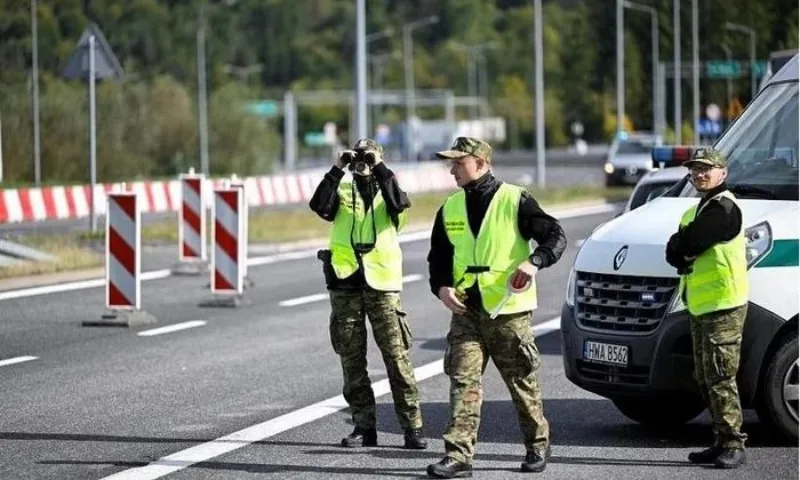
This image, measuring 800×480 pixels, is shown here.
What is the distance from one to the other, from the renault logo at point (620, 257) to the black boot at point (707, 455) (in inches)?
46.3

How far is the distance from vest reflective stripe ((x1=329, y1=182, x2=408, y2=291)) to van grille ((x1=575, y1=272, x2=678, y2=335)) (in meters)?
1.10

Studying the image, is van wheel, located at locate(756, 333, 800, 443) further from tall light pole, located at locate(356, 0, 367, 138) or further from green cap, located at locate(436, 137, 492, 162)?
tall light pole, located at locate(356, 0, 367, 138)

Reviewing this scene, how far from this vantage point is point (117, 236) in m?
18.7

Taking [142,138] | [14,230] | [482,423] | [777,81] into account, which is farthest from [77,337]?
[142,138]

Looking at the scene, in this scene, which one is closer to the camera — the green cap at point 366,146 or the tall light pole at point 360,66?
the green cap at point 366,146

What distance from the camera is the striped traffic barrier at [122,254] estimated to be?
18.6 m

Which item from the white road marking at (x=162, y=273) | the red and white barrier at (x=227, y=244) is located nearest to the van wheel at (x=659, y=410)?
the red and white barrier at (x=227, y=244)

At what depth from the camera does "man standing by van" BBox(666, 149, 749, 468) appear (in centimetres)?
1045

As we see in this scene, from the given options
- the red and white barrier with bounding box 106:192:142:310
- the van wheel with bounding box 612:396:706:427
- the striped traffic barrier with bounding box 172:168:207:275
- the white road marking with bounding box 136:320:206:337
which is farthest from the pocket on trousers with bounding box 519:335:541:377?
the striped traffic barrier with bounding box 172:168:207:275

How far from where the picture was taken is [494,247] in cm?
1009

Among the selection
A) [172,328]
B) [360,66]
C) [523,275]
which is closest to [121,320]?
[172,328]

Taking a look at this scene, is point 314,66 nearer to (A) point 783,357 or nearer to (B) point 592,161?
(B) point 592,161

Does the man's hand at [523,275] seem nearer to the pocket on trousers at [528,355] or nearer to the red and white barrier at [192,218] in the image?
the pocket on trousers at [528,355]

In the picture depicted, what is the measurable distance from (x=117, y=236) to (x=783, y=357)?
9.23 m
